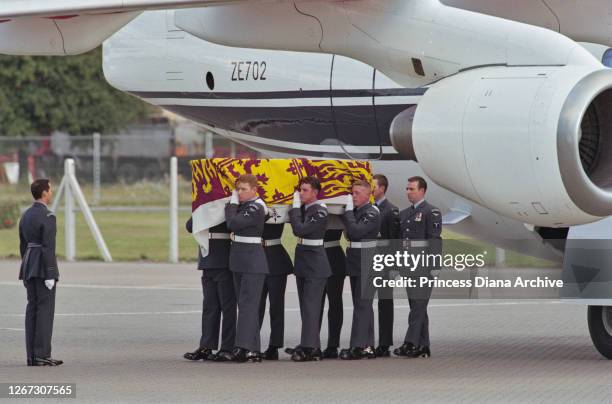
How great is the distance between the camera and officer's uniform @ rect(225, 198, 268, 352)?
13.1m

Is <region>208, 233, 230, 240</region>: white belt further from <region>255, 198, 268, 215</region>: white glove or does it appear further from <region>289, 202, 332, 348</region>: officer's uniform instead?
<region>289, 202, 332, 348</region>: officer's uniform

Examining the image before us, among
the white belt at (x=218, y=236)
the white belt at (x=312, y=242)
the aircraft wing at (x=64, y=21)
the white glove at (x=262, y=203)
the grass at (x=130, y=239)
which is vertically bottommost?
the grass at (x=130, y=239)

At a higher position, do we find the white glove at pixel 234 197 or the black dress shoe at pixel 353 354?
the white glove at pixel 234 197

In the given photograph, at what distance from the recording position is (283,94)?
1499 cm

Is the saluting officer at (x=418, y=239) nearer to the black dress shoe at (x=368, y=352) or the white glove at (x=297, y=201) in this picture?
the black dress shoe at (x=368, y=352)

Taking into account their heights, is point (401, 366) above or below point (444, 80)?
below

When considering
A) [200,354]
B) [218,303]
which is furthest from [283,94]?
[200,354]

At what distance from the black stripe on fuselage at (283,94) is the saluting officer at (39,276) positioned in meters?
2.90

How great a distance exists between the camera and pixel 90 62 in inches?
2078

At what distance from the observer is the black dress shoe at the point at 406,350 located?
45.1 feet

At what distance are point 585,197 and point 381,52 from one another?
2.31m

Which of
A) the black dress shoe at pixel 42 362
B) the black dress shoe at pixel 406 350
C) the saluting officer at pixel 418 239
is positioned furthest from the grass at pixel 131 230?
the black dress shoe at pixel 42 362

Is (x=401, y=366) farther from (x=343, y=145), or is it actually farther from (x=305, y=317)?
(x=343, y=145)

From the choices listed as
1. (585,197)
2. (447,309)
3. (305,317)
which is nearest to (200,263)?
(305,317)
